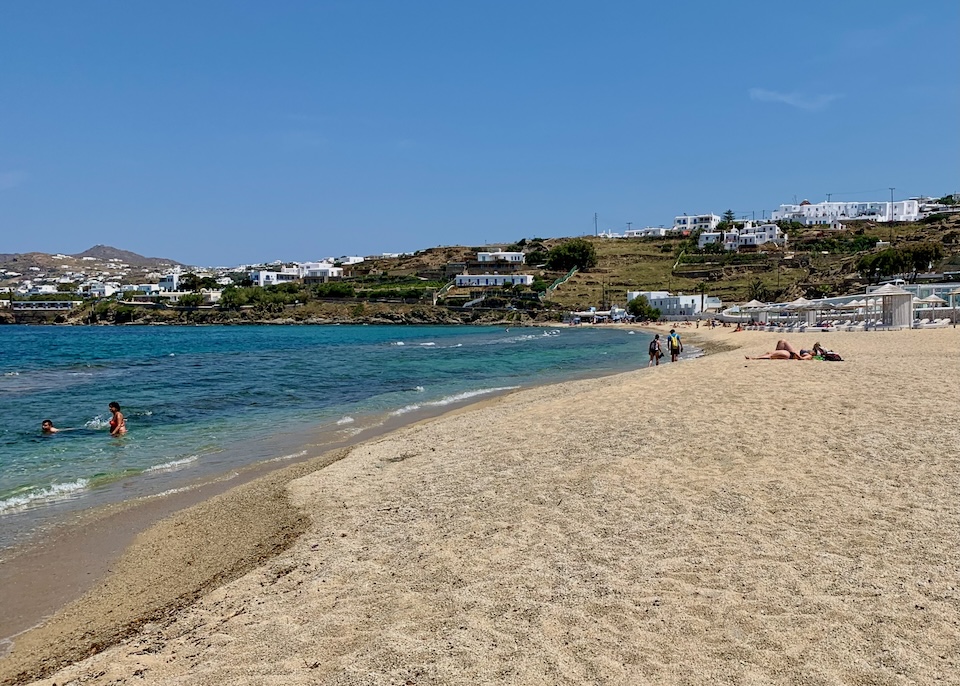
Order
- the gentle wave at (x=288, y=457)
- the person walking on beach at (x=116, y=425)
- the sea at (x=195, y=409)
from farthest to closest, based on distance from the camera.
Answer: the person walking on beach at (x=116, y=425), the gentle wave at (x=288, y=457), the sea at (x=195, y=409)

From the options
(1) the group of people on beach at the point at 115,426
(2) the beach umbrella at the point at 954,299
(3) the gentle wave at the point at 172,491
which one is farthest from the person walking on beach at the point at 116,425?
(2) the beach umbrella at the point at 954,299

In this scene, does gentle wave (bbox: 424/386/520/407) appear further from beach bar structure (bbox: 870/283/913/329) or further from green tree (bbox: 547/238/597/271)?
green tree (bbox: 547/238/597/271)

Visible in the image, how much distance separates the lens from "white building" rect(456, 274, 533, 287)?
4252 inches

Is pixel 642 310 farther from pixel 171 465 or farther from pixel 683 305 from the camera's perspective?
pixel 171 465

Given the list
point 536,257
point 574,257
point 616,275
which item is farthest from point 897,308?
point 536,257

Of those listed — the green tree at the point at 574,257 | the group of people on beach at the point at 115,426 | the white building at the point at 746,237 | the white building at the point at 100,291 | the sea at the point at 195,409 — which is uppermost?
the white building at the point at 746,237

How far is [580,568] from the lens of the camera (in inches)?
199

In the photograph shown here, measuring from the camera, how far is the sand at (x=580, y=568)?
3889 millimetres

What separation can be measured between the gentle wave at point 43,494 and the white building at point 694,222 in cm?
14749

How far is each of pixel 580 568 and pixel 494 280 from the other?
106 m

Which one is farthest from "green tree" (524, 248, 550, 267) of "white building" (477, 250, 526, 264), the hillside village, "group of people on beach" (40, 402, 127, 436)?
"group of people on beach" (40, 402, 127, 436)

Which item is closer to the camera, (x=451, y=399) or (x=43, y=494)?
(x=43, y=494)

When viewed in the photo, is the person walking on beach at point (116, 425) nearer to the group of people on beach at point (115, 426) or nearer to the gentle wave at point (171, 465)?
the group of people on beach at point (115, 426)

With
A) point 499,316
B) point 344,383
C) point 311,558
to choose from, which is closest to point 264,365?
point 344,383
